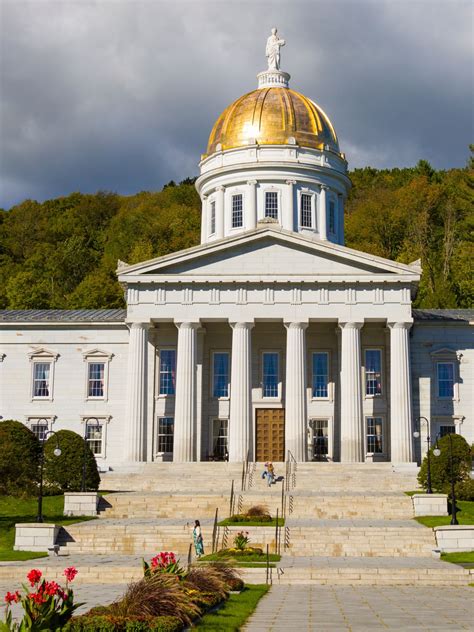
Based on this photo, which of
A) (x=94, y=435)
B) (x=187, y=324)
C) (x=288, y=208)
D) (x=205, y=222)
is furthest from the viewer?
(x=205, y=222)

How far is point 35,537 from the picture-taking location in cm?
3111

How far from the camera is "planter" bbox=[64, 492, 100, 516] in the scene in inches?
1498

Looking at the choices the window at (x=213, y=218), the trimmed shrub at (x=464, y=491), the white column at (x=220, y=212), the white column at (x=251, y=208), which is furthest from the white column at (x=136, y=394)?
the trimmed shrub at (x=464, y=491)

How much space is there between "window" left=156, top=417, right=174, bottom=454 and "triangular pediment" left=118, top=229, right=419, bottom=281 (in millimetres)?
9343

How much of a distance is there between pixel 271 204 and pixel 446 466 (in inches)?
1080

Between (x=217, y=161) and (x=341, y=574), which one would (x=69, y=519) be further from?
(x=217, y=161)

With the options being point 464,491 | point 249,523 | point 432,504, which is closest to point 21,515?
point 249,523

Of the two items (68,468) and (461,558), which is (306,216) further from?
(461,558)

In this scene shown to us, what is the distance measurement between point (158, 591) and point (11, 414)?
1685 inches

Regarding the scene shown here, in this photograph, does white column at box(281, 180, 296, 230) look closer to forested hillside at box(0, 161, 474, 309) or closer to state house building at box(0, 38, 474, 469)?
state house building at box(0, 38, 474, 469)

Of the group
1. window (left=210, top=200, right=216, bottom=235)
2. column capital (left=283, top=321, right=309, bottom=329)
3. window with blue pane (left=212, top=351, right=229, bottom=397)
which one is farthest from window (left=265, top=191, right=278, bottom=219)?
column capital (left=283, top=321, right=309, bottom=329)

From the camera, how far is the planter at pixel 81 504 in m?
38.1

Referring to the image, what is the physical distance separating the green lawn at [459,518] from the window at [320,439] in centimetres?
1571

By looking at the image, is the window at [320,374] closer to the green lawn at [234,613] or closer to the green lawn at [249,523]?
the green lawn at [249,523]
